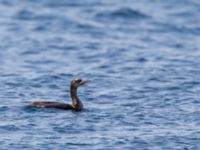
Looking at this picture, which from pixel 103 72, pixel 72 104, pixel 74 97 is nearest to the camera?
pixel 72 104

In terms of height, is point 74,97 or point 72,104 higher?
point 74,97

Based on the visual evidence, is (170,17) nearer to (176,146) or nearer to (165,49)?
(165,49)

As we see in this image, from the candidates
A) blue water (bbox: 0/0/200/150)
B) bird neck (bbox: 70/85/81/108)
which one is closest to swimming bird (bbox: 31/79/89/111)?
bird neck (bbox: 70/85/81/108)

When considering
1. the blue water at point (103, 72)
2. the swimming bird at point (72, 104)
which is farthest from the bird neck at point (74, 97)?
the blue water at point (103, 72)

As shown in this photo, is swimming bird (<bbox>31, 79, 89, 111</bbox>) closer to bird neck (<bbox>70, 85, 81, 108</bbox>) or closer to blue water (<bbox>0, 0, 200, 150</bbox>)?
bird neck (<bbox>70, 85, 81, 108</bbox>)

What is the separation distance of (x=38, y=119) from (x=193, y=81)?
20.7 feet

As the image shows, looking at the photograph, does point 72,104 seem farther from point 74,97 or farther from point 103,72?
point 103,72

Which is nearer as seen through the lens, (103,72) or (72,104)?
(72,104)

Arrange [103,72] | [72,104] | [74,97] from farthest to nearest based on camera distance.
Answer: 1. [103,72]
2. [74,97]
3. [72,104]

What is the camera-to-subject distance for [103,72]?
28.8 m

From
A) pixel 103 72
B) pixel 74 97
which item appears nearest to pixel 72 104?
pixel 74 97

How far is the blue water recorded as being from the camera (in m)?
21.2

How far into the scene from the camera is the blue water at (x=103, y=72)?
836 inches

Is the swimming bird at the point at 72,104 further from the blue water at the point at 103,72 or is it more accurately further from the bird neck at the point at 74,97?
the blue water at the point at 103,72
